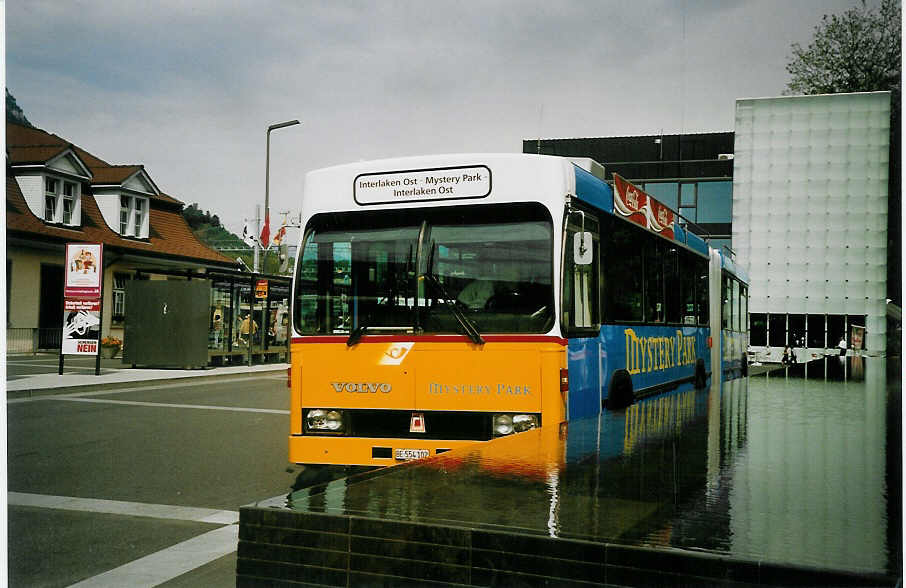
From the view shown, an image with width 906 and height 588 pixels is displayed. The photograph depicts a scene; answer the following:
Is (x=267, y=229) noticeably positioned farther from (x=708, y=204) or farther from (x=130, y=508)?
(x=708, y=204)

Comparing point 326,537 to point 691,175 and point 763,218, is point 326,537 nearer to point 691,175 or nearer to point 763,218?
point 763,218

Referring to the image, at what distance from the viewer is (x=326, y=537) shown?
2.88 metres

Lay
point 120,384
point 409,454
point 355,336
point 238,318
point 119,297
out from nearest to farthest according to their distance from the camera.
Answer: point 409,454
point 355,336
point 120,384
point 119,297
point 238,318

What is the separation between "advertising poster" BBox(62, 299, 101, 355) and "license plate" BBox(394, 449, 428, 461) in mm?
14319

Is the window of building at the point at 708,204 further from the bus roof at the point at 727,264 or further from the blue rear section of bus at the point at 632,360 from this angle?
the blue rear section of bus at the point at 632,360

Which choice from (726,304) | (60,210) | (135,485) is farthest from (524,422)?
(726,304)

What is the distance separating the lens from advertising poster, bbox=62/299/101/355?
1866 centimetres

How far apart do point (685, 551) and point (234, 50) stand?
446cm

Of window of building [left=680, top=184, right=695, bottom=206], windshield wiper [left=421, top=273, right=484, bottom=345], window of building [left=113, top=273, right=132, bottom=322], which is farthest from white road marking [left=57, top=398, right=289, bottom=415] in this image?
window of building [left=680, top=184, right=695, bottom=206]

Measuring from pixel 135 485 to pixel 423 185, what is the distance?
3807mm

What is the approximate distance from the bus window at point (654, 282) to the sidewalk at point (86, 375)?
37.1ft

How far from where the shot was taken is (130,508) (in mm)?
6613

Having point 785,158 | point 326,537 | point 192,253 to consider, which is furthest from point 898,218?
point 192,253

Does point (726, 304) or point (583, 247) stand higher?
point (583, 247)
